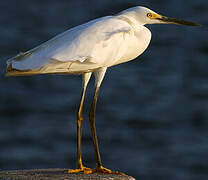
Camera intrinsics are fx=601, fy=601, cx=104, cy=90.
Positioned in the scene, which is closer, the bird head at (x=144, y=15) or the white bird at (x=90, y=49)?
the white bird at (x=90, y=49)

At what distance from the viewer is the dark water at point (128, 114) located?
1595 centimetres

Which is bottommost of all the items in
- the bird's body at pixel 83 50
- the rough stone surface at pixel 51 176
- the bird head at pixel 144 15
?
the rough stone surface at pixel 51 176

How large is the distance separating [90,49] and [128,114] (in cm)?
1065

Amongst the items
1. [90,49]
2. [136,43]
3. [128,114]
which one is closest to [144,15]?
[136,43]

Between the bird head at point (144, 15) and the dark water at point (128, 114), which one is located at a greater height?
the bird head at point (144, 15)

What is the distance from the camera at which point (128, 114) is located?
17.8m

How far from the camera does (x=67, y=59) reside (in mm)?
7082

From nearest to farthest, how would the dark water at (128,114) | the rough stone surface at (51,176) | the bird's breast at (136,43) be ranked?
1. the rough stone surface at (51,176)
2. the bird's breast at (136,43)
3. the dark water at (128,114)

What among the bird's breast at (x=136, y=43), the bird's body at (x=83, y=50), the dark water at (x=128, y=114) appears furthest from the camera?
the dark water at (x=128, y=114)

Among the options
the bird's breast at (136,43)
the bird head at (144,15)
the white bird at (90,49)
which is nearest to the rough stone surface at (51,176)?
the white bird at (90,49)

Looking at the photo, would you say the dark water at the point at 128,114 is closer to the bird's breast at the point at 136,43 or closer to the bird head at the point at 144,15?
the bird's breast at the point at 136,43

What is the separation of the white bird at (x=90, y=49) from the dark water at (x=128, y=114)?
7723mm

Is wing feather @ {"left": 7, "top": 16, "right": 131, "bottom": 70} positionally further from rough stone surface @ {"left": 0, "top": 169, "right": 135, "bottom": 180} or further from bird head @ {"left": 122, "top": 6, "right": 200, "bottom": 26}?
rough stone surface @ {"left": 0, "top": 169, "right": 135, "bottom": 180}

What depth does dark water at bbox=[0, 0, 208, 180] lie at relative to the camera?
1595cm
